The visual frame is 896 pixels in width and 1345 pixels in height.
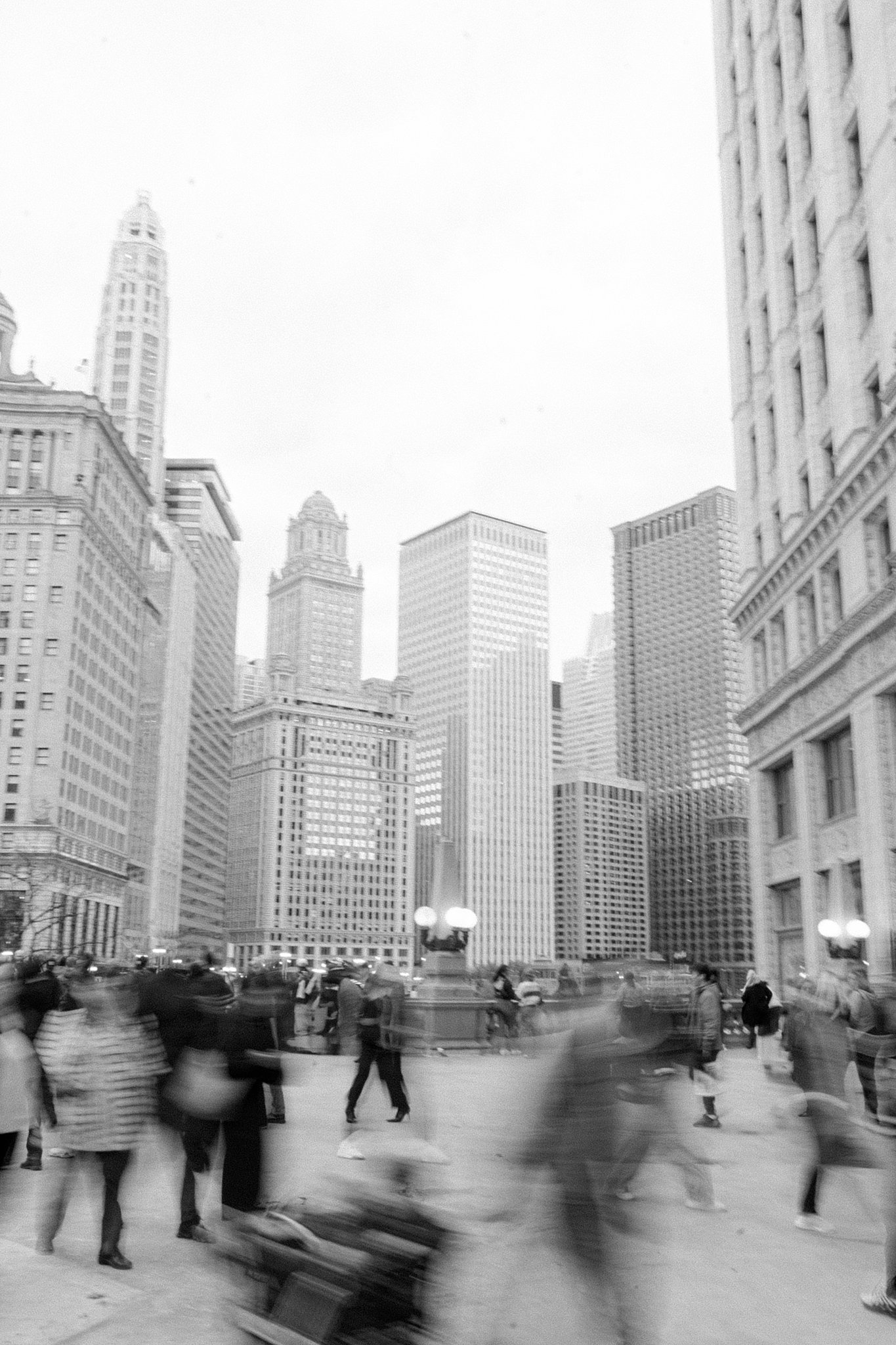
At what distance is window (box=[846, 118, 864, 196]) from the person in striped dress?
97.5 feet

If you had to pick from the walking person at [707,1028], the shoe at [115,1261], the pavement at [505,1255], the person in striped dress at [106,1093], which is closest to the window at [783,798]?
the walking person at [707,1028]

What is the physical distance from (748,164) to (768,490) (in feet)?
39.4

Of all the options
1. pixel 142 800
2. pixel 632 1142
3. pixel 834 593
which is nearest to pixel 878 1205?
pixel 632 1142

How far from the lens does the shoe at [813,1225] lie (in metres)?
8.62

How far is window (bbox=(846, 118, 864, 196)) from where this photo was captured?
100.0 ft

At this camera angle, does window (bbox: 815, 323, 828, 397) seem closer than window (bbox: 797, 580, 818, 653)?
No

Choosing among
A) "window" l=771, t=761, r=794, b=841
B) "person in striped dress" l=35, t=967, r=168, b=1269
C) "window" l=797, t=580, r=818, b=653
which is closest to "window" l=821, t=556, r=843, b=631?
"window" l=797, t=580, r=818, b=653

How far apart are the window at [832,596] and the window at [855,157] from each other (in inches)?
382

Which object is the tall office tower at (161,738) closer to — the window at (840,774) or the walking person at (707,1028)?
the window at (840,774)

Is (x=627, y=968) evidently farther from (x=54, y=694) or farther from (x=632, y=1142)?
(x=54, y=694)

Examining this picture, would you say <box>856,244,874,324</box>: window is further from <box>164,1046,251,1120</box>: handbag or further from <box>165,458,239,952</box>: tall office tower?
<box>165,458,239,952</box>: tall office tower

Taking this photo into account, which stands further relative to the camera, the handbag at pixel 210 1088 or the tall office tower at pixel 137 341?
the tall office tower at pixel 137 341

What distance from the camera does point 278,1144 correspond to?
1177cm

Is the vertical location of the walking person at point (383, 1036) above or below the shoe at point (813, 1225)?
above
